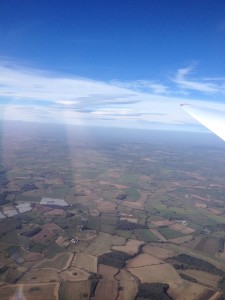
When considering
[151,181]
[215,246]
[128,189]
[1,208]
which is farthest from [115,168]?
[215,246]

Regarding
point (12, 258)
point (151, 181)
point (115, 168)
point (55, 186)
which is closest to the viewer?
point (12, 258)

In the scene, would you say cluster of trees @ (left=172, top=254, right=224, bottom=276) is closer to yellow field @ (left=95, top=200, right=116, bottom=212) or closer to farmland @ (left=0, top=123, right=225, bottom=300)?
farmland @ (left=0, top=123, right=225, bottom=300)

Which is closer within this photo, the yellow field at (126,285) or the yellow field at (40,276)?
the yellow field at (126,285)

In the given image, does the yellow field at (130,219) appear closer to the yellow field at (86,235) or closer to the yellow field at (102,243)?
the yellow field at (102,243)

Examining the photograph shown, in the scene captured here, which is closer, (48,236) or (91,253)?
(91,253)

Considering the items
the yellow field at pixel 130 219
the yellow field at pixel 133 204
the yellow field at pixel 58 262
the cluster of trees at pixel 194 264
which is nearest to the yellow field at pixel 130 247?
the cluster of trees at pixel 194 264

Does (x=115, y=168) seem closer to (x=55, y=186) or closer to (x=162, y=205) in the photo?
(x=55, y=186)
